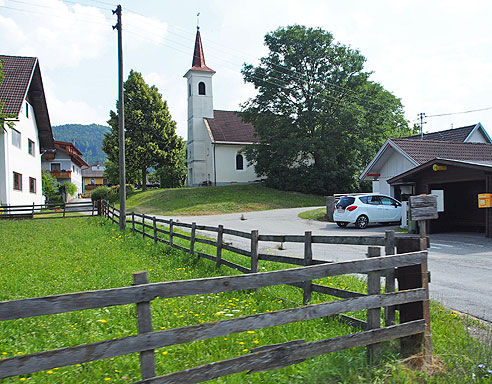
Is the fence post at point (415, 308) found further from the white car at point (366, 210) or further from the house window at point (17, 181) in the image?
the house window at point (17, 181)

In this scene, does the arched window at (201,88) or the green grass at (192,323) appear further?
the arched window at (201,88)

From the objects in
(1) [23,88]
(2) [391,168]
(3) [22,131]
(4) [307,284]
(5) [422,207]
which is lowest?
(4) [307,284]

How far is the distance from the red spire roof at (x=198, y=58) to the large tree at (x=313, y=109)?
1039 centimetres

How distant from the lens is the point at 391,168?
25.2 m

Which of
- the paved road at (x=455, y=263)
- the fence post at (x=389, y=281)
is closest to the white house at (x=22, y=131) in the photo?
the paved road at (x=455, y=263)

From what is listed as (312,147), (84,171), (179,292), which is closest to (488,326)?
(179,292)

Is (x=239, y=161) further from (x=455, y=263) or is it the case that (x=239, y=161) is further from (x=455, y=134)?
(x=455, y=263)

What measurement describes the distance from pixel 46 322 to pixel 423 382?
14.3 ft

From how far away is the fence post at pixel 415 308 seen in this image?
418 centimetres

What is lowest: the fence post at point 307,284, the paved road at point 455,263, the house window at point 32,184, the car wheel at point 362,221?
the paved road at point 455,263

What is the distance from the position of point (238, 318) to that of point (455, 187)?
19.8 m

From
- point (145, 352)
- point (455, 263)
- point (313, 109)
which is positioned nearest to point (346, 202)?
point (455, 263)

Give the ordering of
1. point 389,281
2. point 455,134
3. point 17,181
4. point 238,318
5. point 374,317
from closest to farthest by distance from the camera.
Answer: point 238,318 → point 374,317 → point 389,281 → point 17,181 → point 455,134

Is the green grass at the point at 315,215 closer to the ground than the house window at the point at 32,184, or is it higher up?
closer to the ground
